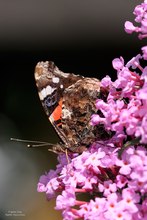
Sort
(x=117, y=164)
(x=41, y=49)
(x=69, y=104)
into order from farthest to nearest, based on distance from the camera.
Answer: (x=41, y=49), (x=69, y=104), (x=117, y=164)

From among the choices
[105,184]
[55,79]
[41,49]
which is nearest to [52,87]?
[55,79]

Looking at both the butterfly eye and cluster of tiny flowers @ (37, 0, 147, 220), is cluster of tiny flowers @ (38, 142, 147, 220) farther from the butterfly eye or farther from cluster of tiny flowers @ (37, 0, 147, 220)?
the butterfly eye

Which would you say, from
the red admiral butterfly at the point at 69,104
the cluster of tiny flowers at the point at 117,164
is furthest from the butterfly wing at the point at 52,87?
the cluster of tiny flowers at the point at 117,164

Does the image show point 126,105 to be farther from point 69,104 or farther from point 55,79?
point 55,79

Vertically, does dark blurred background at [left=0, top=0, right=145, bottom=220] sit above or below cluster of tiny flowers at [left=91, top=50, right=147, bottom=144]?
above

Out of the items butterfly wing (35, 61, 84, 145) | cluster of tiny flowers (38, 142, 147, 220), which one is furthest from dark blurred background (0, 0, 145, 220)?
cluster of tiny flowers (38, 142, 147, 220)
